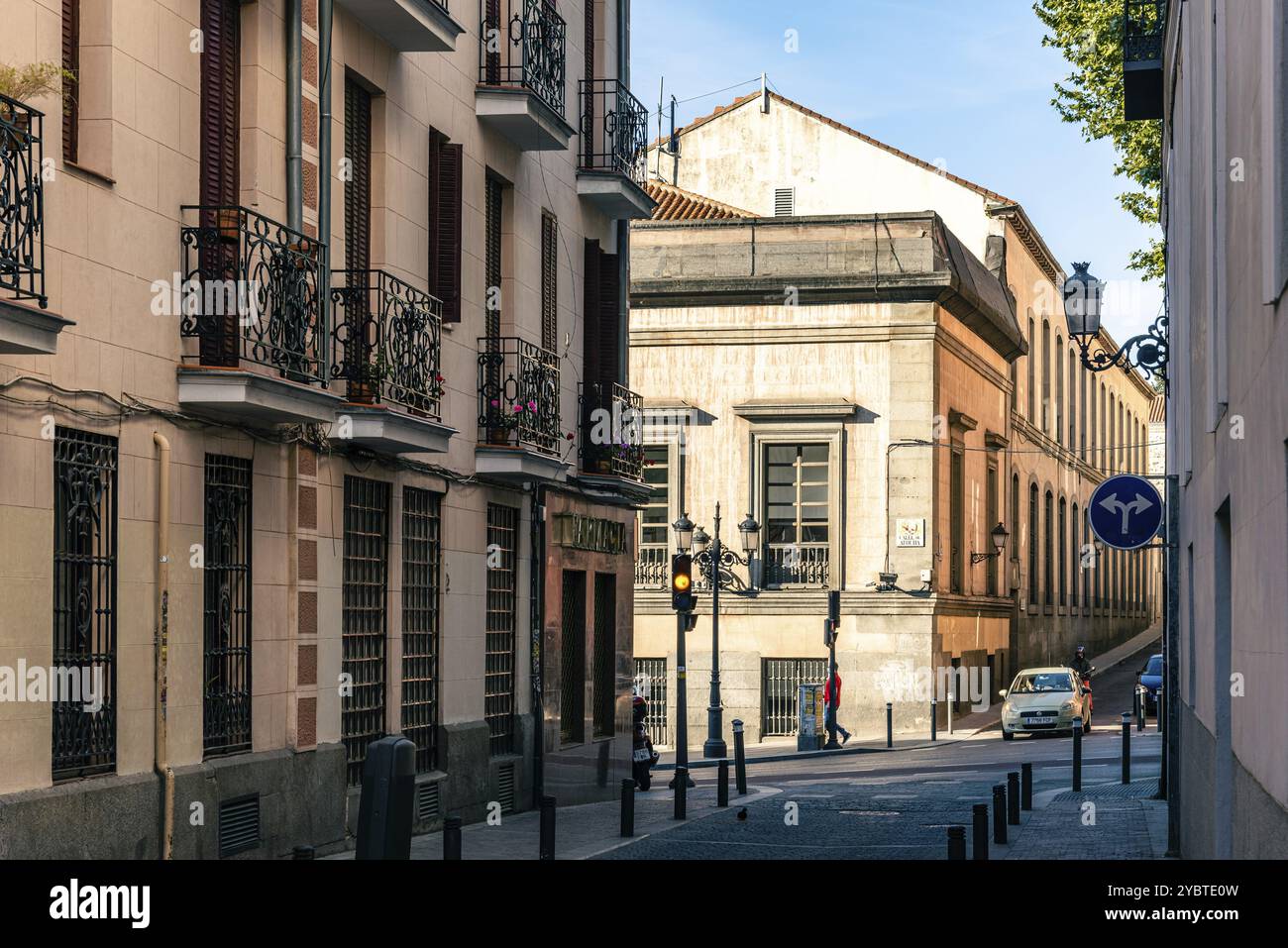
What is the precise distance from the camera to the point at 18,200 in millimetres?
10109

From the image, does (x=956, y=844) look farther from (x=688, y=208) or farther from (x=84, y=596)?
(x=688, y=208)

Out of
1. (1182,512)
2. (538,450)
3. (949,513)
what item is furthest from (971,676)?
(1182,512)

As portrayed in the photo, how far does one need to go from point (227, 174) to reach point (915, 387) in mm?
28280

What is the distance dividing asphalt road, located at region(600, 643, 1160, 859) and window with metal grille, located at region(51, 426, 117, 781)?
624cm

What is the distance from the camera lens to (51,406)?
1155 cm

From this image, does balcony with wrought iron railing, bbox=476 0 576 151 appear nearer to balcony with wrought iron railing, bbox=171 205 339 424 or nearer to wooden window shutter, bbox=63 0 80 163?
balcony with wrought iron railing, bbox=171 205 339 424

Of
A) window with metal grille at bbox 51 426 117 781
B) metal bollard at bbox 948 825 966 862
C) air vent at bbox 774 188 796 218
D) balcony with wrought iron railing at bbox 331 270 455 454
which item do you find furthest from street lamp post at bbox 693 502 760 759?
metal bollard at bbox 948 825 966 862

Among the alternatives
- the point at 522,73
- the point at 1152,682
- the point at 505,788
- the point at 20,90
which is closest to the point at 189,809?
the point at 20,90

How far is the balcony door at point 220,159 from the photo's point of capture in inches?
537

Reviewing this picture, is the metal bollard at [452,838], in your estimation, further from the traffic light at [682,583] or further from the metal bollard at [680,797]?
the traffic light at [682,583]

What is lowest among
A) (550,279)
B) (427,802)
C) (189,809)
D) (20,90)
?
(427,802)

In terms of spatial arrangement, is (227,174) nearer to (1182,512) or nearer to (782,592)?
(1182,512)

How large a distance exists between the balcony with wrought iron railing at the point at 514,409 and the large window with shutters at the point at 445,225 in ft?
Result: 3.20

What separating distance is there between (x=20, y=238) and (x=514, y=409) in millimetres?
10655
